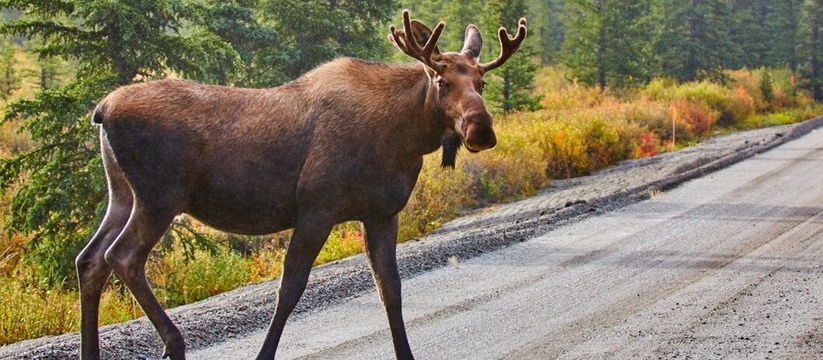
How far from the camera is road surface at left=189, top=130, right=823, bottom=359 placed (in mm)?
6707

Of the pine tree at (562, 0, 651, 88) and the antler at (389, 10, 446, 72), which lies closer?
the antler at (389, 10, 446, 72)

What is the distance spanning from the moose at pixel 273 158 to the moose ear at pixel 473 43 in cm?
2

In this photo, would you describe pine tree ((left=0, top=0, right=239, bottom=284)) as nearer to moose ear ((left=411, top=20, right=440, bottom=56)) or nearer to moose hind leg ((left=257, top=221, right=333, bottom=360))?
moose hind leg ((left=257, top=221, right=333, bottom=360))

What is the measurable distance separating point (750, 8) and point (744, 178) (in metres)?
35.4

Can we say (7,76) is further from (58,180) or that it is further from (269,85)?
(58,180)

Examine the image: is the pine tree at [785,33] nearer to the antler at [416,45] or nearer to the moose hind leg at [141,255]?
the antler at [416,45]

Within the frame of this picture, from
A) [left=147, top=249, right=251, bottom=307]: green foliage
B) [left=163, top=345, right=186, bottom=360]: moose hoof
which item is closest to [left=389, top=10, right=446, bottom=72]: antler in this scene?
[left=163, top=345, right=186, bottom=360]: moose hoof

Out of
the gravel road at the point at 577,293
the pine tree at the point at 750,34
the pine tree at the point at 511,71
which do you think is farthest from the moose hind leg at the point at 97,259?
the pine tree at the point at 750,34

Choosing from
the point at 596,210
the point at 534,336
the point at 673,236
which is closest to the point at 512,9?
the point at 596,210

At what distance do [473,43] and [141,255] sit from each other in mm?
2313

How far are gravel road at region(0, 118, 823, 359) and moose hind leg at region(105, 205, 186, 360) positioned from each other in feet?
3.88

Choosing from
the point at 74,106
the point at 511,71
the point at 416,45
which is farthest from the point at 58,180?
the point at 511,71

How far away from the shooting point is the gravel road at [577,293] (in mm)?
6723

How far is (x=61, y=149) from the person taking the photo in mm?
10727
